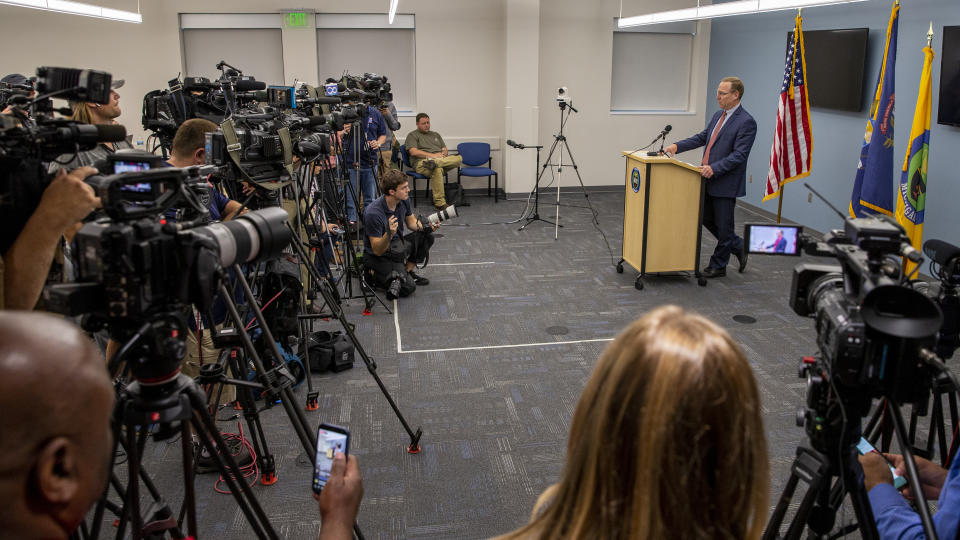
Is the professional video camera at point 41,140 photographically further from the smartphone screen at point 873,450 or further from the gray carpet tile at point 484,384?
the smartphone screen at point 873,450

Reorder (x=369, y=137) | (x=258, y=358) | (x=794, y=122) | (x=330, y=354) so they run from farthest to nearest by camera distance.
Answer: (x=369, y=137) → (x=794, y=122) → (x=330, y=354) → (x=258, y=358)

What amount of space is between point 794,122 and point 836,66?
2.59 feet

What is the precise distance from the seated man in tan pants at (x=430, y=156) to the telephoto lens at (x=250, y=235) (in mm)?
6394

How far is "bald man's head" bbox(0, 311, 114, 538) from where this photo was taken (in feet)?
2.25

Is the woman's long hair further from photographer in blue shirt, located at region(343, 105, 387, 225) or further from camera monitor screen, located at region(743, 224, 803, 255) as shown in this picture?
photographer in blue shirt, located at region(343, 105, 387, 225)

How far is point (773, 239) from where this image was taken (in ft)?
5.58

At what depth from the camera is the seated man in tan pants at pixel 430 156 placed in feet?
26.3

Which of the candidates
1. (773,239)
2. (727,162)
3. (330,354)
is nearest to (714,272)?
(727,162)

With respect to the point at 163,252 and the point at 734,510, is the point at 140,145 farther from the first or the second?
the point at 734,510

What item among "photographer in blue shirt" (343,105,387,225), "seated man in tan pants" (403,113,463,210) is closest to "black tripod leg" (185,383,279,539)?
"photographer in blue shirt" (343,105,387,225)

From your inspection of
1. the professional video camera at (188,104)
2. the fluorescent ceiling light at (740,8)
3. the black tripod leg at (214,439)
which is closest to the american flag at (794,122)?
the fluorescent ceiling light at (740,8)

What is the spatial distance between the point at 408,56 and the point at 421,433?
6768mm

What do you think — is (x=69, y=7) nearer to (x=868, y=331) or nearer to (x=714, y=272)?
(x=714, y=272)

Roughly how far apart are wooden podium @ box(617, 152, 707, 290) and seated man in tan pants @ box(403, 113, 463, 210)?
3347 millimetres
